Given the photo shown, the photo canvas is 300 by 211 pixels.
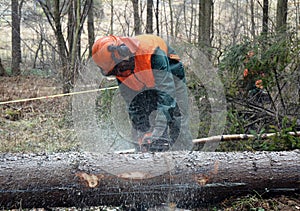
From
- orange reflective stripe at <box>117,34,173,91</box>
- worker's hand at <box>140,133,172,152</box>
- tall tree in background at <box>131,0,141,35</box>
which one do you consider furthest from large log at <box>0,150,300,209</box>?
tall tree in background at <box>131,0,141,35</box>

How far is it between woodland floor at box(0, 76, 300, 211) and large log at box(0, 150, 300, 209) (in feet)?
0.37

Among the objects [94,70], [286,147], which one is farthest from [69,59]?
[286,147]

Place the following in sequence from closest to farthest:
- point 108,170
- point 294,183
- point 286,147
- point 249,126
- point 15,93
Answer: point 108,170, point 294,183, point 286,147, point 249,126, point 15,93

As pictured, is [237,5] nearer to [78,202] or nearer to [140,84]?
[140,84]

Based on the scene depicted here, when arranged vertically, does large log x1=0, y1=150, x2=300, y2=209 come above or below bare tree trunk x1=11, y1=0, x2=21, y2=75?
below

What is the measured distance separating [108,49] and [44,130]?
11.0ft

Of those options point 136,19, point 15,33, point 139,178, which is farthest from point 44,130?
point 15,33

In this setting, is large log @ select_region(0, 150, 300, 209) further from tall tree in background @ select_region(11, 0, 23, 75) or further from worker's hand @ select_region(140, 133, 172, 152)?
tall tree in background @ select_region(11, 0, 23, 75)

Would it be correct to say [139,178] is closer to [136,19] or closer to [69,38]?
[69,38]

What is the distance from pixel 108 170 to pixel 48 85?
7706 millimetres

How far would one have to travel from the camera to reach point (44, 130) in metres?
6.04

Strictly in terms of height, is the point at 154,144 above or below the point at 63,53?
below

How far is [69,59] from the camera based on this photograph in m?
7.97

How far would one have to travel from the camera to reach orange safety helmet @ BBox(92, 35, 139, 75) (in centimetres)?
316
